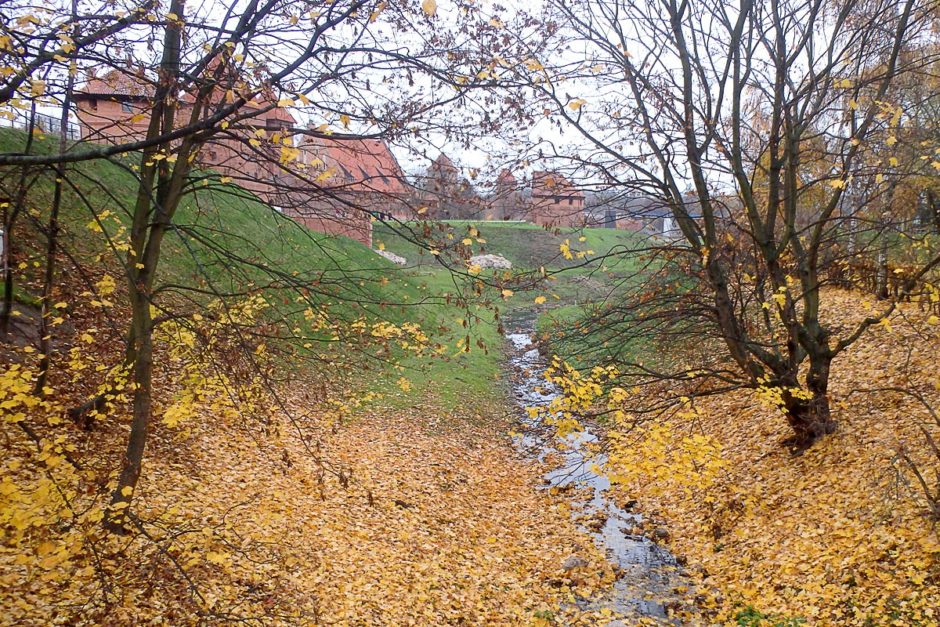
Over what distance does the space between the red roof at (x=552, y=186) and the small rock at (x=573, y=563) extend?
5.16m

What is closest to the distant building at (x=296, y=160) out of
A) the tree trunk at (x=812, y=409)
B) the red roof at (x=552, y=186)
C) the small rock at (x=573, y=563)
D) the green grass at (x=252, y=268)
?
the red roof at (x=552, y=186)

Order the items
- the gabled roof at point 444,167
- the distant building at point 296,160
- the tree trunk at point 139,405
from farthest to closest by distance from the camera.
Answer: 1. the tree trunk at point 139,405
2. the gabled roof at point 444,167
3. the distant building at point 296,160

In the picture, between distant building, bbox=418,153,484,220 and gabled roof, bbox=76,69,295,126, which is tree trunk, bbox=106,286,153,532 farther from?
distant building, bbox=418,153,484,220

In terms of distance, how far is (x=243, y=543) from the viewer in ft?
24.8

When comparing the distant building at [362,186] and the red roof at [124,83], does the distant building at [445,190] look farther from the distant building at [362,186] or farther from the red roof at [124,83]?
the red roof at [124,83]

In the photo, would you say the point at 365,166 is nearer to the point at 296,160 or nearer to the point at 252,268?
the point at 296,160

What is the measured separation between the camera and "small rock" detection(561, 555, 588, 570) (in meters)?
8.84

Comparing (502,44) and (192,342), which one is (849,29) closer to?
(502,44)

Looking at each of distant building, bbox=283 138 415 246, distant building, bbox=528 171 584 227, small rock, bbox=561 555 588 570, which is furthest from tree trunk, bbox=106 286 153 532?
small rock, bbox=561 555 588 570

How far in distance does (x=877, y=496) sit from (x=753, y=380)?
212 centimetres

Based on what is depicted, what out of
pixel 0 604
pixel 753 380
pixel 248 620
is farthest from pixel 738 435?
pixel 0 604

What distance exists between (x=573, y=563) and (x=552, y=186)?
5.26 metres

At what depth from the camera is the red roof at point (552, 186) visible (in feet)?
26.6

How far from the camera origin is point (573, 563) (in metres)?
8.89
